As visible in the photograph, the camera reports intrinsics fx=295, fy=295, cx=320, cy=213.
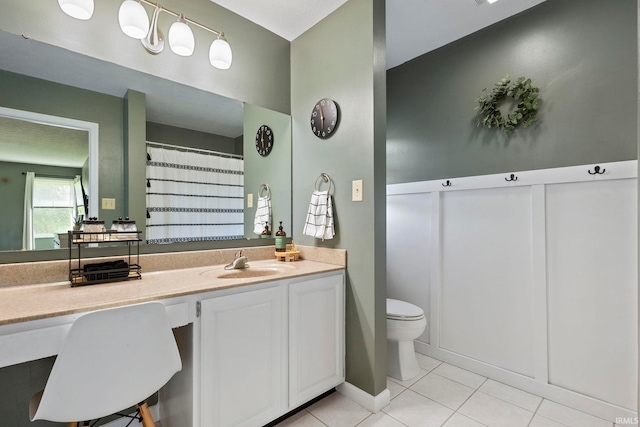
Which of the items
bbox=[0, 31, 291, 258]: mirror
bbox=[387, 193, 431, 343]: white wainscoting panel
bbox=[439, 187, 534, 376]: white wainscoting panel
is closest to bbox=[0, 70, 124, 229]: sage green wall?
bbox=[0, 31, 291, 258]: mirror

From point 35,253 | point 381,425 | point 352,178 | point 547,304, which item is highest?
point 352,178

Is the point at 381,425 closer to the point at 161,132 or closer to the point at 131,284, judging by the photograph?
the point at 131,284

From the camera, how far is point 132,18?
57.1 inches

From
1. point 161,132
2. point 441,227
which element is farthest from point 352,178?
point 161,132

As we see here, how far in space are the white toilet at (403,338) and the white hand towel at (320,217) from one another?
76 centimetres

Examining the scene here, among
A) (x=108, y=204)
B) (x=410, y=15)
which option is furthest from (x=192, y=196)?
(x=410, y=15)

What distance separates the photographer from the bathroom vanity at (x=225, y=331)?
0.97 metres

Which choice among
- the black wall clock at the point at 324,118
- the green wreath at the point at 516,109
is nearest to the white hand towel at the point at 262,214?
the black wall clock at the point at 324,118

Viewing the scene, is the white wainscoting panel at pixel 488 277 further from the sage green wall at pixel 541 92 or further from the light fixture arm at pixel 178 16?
the light fixture arm at pixel 178 16

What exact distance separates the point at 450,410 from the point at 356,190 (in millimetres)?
1414

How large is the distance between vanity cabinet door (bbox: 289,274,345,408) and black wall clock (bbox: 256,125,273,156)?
1.07 metres

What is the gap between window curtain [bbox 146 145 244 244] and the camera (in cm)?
172

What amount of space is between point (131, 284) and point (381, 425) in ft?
4.86

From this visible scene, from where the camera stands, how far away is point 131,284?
134 centimetres
